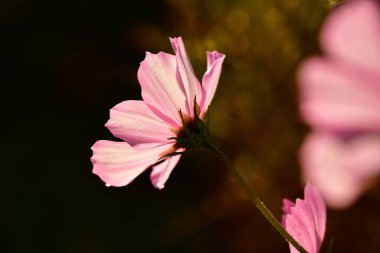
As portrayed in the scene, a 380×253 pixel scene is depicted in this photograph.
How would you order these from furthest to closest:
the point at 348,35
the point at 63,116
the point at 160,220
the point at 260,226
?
the point at 63,116 < the point at 160,220 < the point at 260,226 < the point at 348,35

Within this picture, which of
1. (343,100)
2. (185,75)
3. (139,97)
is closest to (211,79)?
(185,75)

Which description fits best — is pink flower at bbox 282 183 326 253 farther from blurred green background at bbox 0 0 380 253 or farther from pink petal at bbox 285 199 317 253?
blurred green background at bbox 0 0 380 253

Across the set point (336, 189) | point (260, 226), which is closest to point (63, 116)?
point (260, 226)

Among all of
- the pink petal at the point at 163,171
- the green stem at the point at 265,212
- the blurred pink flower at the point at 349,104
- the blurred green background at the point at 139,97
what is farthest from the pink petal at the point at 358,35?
the blurred green background at the point at 139,97

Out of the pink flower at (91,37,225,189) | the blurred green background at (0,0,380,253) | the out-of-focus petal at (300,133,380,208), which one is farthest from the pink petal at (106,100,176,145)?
the blurred green background at (0,0,380,253)

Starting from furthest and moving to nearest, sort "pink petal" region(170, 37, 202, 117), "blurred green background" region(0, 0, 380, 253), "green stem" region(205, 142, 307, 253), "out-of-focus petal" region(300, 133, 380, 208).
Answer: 1. "blurred green background" region(0, 0, 380, 253)
2. "pink petal" region(170, 37, 202, 117)
3. "green stem" region(205, 142, 307, 253)
4. "out-of-focus petal" region(300, 133, 380, 208)

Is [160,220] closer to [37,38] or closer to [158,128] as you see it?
[37,38]

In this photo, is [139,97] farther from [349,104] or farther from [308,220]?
[349,104]
